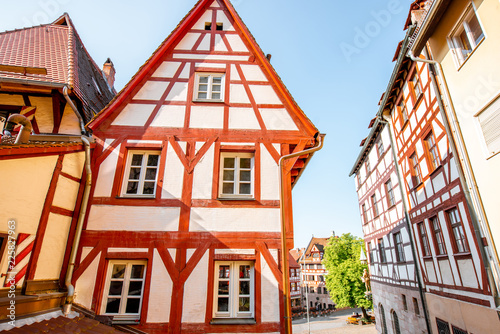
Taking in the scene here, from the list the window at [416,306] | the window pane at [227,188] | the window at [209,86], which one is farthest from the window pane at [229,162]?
the window at [416,306]

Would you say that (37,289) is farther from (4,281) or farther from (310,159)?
(310,159)

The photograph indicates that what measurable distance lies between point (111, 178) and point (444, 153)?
9821mm

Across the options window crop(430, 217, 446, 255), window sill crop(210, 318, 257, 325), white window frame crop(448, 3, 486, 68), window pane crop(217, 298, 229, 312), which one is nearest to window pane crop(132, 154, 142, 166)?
window pane crop(217, 298, 229, 312)

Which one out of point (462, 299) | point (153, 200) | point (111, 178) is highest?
point (111, 178)

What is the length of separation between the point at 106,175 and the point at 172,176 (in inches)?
60.8

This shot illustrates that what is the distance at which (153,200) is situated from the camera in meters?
6.32

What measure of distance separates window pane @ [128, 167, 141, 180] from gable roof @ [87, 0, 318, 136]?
4.71 feet

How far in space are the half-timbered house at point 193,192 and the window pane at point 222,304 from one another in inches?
0.8

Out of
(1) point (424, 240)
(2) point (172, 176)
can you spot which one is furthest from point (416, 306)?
(2) point (172, 176)

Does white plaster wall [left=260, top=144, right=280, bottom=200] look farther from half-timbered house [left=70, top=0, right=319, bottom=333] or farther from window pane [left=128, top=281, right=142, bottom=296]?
window pane [left=128, top=281, right=142, bottom=296]

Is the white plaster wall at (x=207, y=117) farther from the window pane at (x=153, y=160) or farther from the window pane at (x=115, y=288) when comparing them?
the window pane at (x=115, y=288)

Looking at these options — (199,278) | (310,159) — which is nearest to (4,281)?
(199,278)

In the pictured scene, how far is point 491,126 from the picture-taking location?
6.09m

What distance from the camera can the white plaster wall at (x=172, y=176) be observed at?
252 inches
